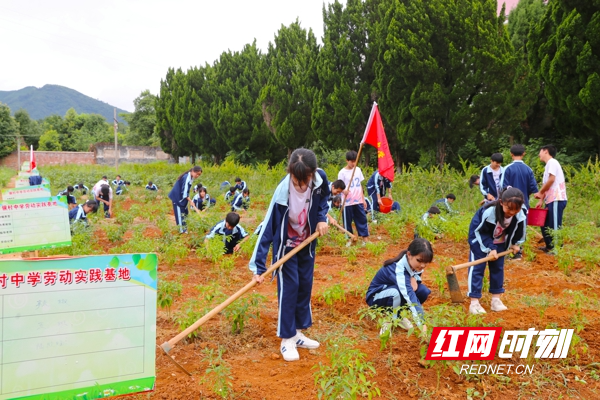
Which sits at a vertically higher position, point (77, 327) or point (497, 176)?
point (497, 176)

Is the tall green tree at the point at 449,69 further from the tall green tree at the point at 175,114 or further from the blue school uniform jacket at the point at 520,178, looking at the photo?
the tall green tree at the point at 175,114

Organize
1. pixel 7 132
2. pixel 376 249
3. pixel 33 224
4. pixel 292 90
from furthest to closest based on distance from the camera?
pixel 7 132 → pixel 292 90 → pixel 376 249 → pixel 33 224

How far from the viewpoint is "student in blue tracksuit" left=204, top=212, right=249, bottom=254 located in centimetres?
669

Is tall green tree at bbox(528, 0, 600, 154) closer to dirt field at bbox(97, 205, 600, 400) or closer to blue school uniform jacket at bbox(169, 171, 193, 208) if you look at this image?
dirt field at bbox(97, 205, 600, 400)

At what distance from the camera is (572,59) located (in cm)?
1188

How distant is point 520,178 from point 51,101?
206249 millimetres

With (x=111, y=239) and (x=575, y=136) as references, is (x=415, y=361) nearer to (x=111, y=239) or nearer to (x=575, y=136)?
(x=111, y=239)

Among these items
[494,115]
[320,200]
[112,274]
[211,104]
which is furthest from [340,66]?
[112,274]

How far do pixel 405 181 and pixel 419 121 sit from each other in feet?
8.22

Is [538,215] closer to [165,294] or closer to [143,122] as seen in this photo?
[165,294]

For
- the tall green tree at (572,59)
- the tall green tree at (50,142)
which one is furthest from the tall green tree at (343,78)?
the tall green tree at (50,142)

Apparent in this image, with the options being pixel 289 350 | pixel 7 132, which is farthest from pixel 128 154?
pixel 289 350

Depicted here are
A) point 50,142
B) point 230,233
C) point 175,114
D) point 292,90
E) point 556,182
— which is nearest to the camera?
point 556,182

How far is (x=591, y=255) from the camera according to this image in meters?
5.86
